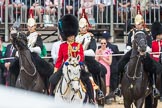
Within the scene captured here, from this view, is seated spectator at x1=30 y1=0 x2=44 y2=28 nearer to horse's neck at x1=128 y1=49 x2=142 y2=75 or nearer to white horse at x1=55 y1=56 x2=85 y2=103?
horse's neck at x1=128 y1=49 x2=142 y2=75

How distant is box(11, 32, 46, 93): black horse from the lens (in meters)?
10.3

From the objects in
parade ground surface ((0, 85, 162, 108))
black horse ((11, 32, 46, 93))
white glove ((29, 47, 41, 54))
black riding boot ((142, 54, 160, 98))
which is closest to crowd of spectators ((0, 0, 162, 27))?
white glove ((29, 47, 41, 54))

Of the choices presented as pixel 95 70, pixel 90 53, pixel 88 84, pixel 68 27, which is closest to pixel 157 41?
pixel 95 70

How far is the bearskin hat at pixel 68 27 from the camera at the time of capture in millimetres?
9102

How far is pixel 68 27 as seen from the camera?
9.24m

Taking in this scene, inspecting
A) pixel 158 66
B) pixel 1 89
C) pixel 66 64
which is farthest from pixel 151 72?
pixel 1 89

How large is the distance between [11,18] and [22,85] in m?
5.64

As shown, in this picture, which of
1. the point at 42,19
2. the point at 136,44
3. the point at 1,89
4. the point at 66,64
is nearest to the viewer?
the point at 1,89

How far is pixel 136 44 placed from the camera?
10141mm

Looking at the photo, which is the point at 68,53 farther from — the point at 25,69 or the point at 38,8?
the point at 38,8

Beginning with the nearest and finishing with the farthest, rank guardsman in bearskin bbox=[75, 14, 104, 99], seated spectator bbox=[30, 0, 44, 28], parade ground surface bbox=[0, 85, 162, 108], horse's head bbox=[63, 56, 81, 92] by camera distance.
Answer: parade ground surface bbox=[0, 85, 162, 108]
horse's head bbox=[63, 56, 81, 92]
guardsman in bearskin bbox=[75, 14, 104, 99]
seated spectator bbox=[30, 0, 44, 28]

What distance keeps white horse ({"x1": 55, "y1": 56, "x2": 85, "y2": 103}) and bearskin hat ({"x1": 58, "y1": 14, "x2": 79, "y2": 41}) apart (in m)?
1.04

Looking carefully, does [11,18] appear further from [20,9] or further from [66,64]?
[66,64]

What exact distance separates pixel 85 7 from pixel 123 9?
1054mm
